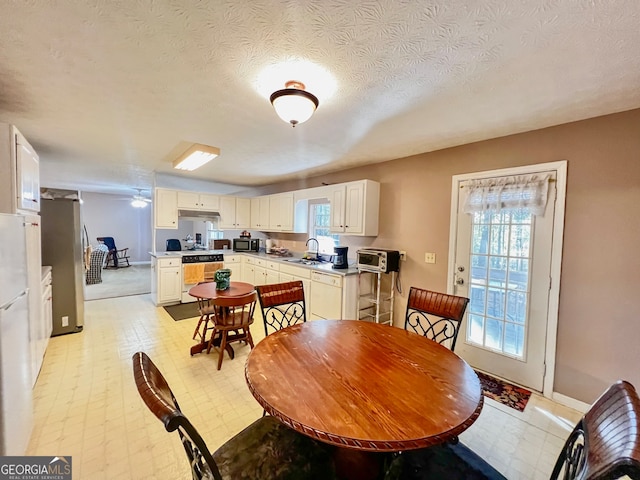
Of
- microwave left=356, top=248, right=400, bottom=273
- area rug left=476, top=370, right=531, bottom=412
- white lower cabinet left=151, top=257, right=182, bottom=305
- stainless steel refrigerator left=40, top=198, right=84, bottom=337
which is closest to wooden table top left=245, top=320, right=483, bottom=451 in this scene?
area rug left=476, top=370, right=531, bottom=412

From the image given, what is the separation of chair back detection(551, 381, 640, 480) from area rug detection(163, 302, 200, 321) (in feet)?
14.6

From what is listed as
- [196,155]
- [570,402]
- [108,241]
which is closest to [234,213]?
[196,155]

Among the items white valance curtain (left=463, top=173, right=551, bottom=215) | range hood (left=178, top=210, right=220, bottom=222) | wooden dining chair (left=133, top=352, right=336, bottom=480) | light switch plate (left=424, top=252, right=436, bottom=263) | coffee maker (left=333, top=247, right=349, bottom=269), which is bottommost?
wooden dining chair (left=133, top=352, right=336, bottom=480)

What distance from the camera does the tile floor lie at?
5.46 ft

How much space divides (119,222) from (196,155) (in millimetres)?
7696

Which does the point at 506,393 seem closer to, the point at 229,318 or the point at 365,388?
the point at 365,388

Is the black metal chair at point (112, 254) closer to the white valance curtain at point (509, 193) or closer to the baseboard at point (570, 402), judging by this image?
the white valance curtain at point (509, 193)

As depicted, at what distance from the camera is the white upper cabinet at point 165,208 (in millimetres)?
4785

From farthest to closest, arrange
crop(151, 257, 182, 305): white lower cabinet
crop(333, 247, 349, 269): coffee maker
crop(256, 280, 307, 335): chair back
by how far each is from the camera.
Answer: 1. crop(151, 257, 182, 305): white lower cabinet
2. crop(333, 247, 349, 269): coffee maker
3. crop(256, 280, 307, 335): chair back

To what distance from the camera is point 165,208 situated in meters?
4.87

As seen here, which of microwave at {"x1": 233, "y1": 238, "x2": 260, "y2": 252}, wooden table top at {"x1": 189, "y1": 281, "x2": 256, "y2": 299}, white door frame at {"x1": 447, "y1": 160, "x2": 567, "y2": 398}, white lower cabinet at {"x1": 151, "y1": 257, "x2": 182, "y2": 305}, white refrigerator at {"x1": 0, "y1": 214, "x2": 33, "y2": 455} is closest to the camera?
white refrigerator at {"x1": 0, "y1": 214, "x2": 33, "y2": 455}

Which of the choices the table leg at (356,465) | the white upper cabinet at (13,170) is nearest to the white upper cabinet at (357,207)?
the table leg at (356,465)

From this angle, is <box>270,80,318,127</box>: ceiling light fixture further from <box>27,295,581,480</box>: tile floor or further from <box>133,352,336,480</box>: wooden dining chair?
<box>27,295,581,480</box>: tile floor

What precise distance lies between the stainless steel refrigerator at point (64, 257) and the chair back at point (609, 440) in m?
4.87
